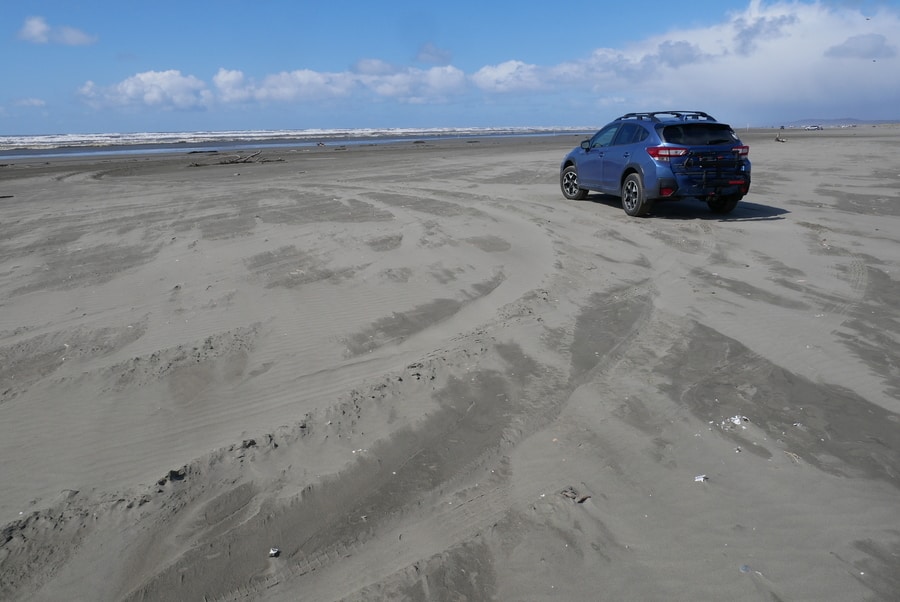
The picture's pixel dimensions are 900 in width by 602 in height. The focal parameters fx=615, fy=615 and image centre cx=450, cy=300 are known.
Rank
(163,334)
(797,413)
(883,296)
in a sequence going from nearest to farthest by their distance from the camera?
(797,413)
(163,334)
(883,296)

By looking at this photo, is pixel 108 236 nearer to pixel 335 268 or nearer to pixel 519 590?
pixel 335 268

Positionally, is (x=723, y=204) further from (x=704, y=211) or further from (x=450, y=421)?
(x=450, y=421)

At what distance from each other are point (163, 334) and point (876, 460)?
518 centimetres

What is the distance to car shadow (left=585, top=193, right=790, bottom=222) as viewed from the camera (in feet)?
35.0

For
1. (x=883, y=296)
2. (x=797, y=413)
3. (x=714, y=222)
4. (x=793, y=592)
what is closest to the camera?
(x=793, y=592)

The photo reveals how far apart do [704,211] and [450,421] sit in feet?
30.5

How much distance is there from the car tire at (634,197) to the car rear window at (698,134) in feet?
2.76

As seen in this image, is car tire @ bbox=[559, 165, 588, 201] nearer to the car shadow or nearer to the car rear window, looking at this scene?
the car shadow

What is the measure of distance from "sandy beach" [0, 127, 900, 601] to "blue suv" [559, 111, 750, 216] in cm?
213

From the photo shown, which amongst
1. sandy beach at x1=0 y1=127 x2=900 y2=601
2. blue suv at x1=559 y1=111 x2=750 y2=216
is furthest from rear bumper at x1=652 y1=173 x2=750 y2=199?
sandy beach at x1=0 y1=127 x2=900 y2=601

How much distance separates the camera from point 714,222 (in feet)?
33.8

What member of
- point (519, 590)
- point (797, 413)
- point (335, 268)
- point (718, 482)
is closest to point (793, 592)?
point (718, 482)

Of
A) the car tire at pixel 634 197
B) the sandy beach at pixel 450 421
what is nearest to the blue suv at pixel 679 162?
the car tire at pixel 634 197

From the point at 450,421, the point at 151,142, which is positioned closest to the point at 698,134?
the point at 450,421
